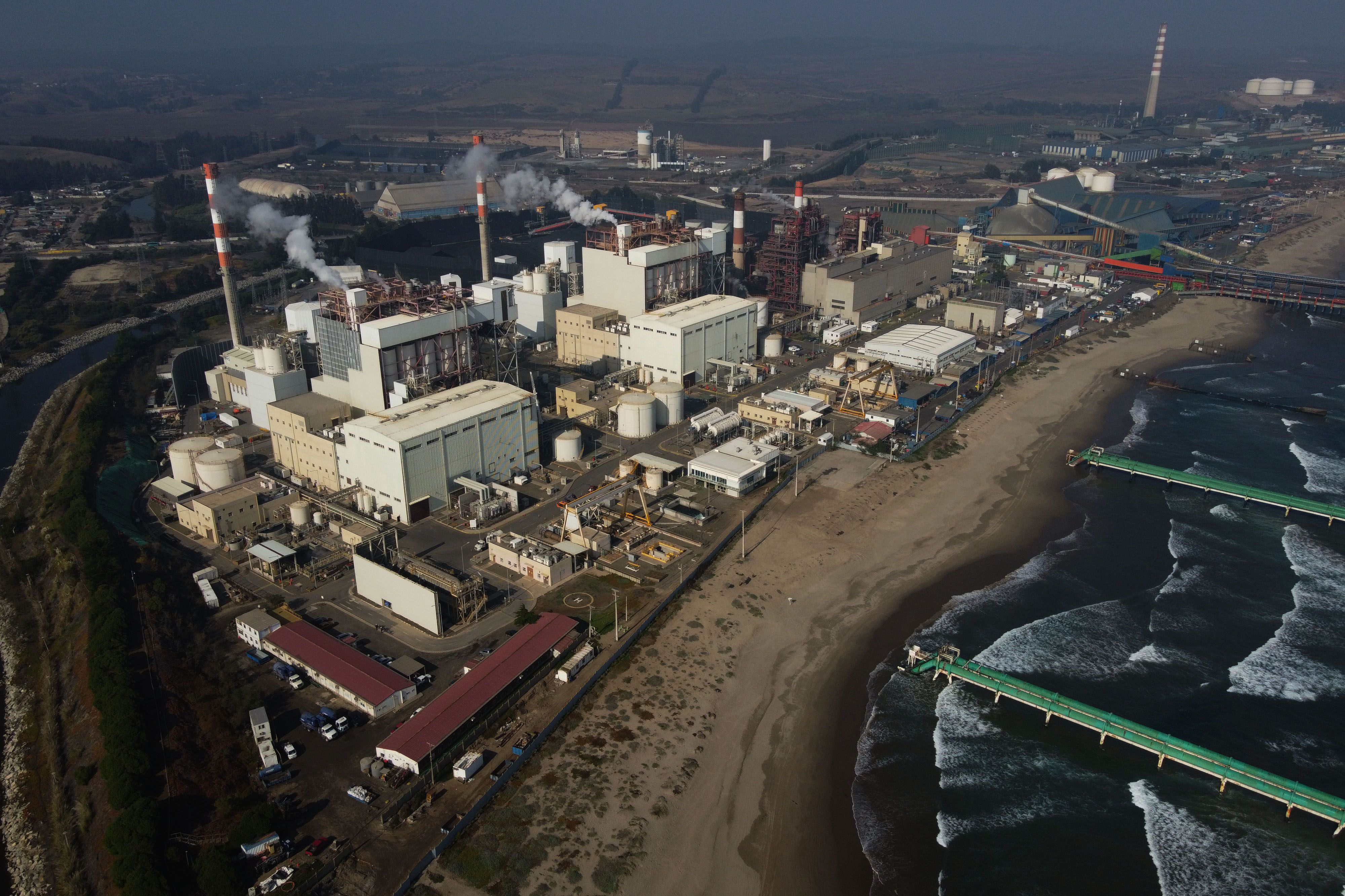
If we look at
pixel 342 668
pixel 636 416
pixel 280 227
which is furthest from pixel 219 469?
pixel 280 227

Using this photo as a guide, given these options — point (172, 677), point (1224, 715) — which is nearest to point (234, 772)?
point (172, 677)

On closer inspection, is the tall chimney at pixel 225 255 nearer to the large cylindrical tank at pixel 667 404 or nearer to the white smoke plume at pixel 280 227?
the white smoke plume at pixel 280 227

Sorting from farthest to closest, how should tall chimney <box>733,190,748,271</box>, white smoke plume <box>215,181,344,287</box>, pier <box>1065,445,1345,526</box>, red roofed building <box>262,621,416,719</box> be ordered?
tall chimney <box>733,190,748,271</box>
white smoke plume <box>215,181,344,287</box>
pier <box>1065,445,1345,526</box>
red roofed building <box>262,621,416,719</box>

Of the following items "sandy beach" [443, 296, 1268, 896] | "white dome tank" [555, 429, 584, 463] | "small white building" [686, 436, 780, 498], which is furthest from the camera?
"white dome tank" [555, 429, 584, 463]

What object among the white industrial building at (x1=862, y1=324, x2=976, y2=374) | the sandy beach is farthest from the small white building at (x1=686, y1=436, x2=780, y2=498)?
the white industrial building at (x1=862, y1=324, x2=976, y2=374)

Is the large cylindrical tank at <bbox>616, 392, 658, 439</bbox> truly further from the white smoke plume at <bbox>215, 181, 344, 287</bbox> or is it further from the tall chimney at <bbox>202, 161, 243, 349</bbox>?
the tall chimney at <bbox>202, 161, 243, 349</bbox>

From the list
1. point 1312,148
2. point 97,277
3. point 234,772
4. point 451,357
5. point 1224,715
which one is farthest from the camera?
point 1312,148

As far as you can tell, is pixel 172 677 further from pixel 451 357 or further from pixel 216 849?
pixel 451 357
